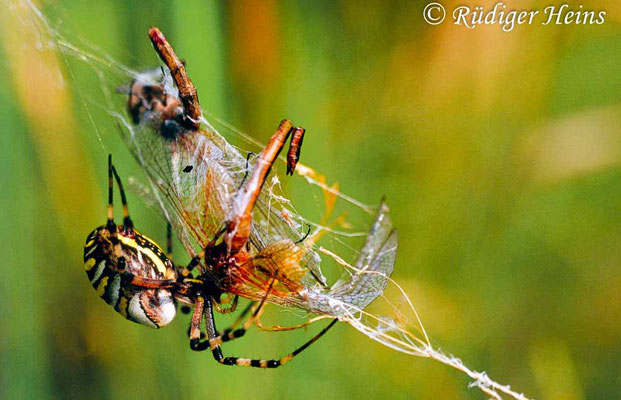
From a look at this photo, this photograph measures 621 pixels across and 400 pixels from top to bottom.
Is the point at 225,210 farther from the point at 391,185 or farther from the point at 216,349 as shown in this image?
the point at 391,185

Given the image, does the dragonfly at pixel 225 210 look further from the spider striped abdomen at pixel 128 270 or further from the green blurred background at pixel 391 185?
the green blurred background at pixel 391 185

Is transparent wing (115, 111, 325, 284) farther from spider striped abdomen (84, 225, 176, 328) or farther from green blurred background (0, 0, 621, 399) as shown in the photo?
green blurred background (0, 0, 621, 399)

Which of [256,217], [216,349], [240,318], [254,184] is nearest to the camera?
[254,184]

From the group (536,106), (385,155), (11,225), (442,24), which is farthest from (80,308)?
(536,106)

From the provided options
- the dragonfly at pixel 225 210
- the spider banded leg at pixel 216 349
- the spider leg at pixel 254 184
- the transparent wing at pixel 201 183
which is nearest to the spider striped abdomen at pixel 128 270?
the spider banded leg at pixel 216 349

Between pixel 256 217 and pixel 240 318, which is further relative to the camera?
pixel 240 318

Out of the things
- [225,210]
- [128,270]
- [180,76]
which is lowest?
[128,270]

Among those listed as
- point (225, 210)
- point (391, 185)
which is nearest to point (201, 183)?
point (225, 210)

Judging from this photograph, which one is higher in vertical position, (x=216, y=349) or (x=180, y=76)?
(x=180, y=76)
